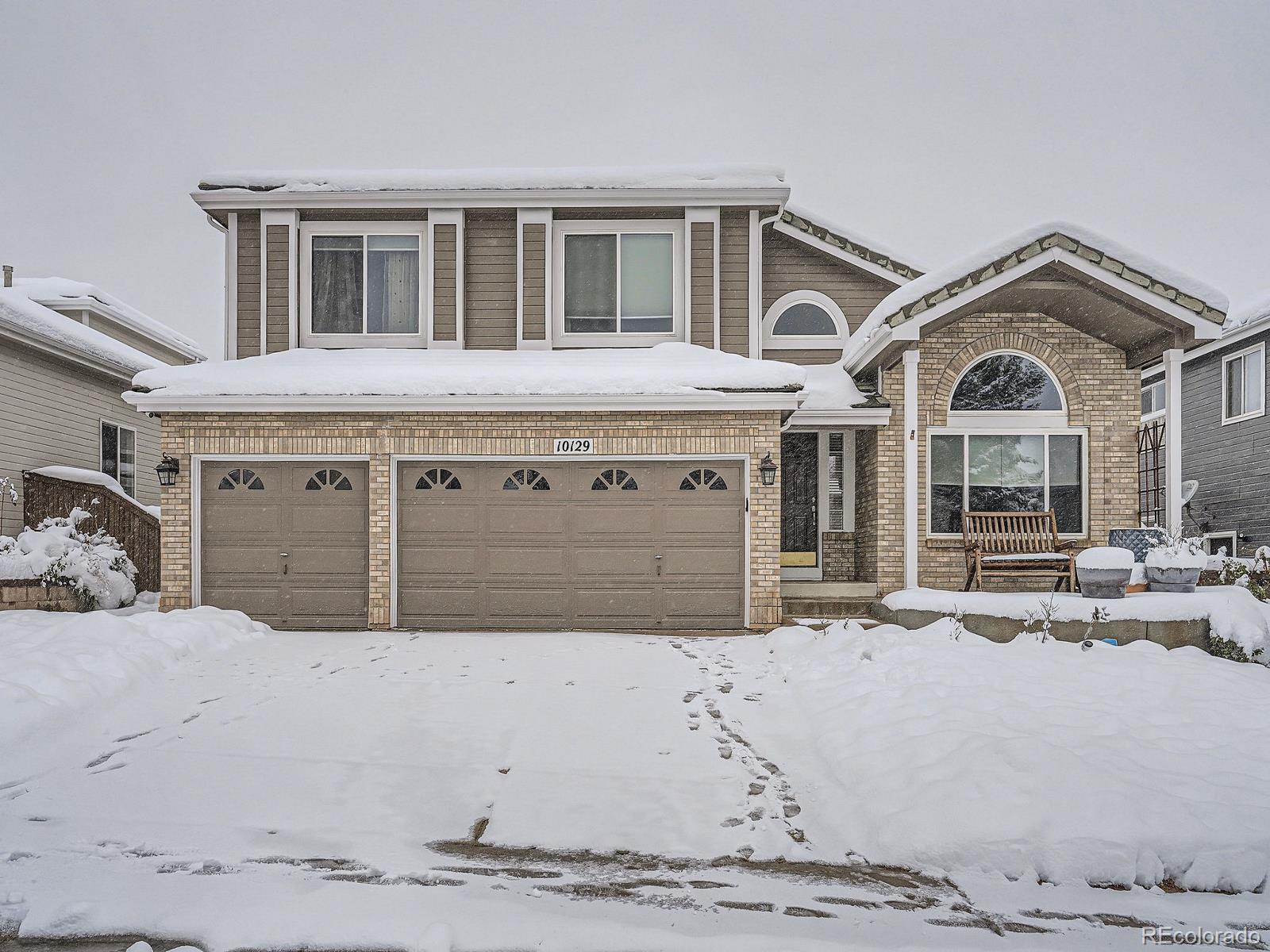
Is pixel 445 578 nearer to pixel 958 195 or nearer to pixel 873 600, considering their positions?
pixel 873 600

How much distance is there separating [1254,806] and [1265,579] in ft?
25.0

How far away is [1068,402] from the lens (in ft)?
34.8

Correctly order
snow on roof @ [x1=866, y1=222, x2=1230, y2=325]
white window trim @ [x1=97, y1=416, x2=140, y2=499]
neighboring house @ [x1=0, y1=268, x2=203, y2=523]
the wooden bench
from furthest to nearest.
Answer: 1. white window trim @ [x1=97, y1=416, x2=140, y2=499]
2. neighboring house @ [x1=0, y1=268, x2=203, y2=523]
3. the wooden bench
4. snow on roof @ [x1=866, y1=222, x2=1230, y2=325]

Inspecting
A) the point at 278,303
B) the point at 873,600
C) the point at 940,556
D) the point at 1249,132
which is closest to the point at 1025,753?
the point at 873,600

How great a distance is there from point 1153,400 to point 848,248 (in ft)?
33.3

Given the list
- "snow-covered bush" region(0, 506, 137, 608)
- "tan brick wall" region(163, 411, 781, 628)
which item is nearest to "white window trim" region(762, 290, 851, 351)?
"tan brick wall" region(163, 411, 781, 628)

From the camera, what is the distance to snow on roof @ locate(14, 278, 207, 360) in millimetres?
16688

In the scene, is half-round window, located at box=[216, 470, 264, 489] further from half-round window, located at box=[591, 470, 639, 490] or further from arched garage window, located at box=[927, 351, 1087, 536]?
arched garage window, located at box=[927, 351, 1087, 536]

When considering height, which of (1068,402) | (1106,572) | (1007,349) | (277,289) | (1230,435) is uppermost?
(277,289)

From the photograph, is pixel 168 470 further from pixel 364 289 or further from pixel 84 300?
pixel 84 300

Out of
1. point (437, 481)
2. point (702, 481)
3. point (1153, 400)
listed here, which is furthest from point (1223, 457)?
point (437, 481)

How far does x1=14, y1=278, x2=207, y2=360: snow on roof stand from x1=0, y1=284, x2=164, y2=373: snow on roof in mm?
1901

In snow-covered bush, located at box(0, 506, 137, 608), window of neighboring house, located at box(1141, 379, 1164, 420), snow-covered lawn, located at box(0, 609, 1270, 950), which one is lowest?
snow-covered lawn, located at box(0, 609, 1270, 950)

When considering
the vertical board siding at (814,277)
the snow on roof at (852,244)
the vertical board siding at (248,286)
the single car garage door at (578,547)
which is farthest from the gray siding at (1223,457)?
the vertical board siding at (248,286)
